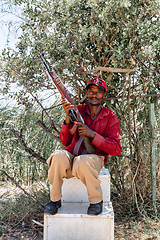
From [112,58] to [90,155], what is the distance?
130 cm

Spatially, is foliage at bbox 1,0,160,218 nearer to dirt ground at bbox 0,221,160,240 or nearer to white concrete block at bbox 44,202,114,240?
dirt ground at bbox 0,221,160,240

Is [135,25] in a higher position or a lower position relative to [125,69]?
higher

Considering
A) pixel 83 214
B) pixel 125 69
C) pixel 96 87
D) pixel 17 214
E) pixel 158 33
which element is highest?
pixel 158 33

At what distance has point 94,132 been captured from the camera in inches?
118

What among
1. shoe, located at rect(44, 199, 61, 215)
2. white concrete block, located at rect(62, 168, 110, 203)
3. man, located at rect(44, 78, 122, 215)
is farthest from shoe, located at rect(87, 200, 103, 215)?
white concrete block, located at rect(62, 168, 110, 203)

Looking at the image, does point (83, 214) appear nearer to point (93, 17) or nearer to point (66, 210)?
point (66, 210)

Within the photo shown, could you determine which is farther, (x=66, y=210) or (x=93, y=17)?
(x=93, y=17)

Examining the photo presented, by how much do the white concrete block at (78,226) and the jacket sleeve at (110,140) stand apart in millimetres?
651

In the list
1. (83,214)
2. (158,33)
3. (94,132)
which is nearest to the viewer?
(83,214)

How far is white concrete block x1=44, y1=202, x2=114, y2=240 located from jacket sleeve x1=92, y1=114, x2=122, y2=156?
0.65 metres

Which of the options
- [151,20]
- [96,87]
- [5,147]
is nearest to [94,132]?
[96,87]

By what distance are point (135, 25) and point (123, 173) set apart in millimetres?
2209

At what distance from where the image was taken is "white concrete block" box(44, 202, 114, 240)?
280 centimetres

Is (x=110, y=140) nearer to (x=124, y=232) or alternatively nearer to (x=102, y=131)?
(x=102, y=131)
